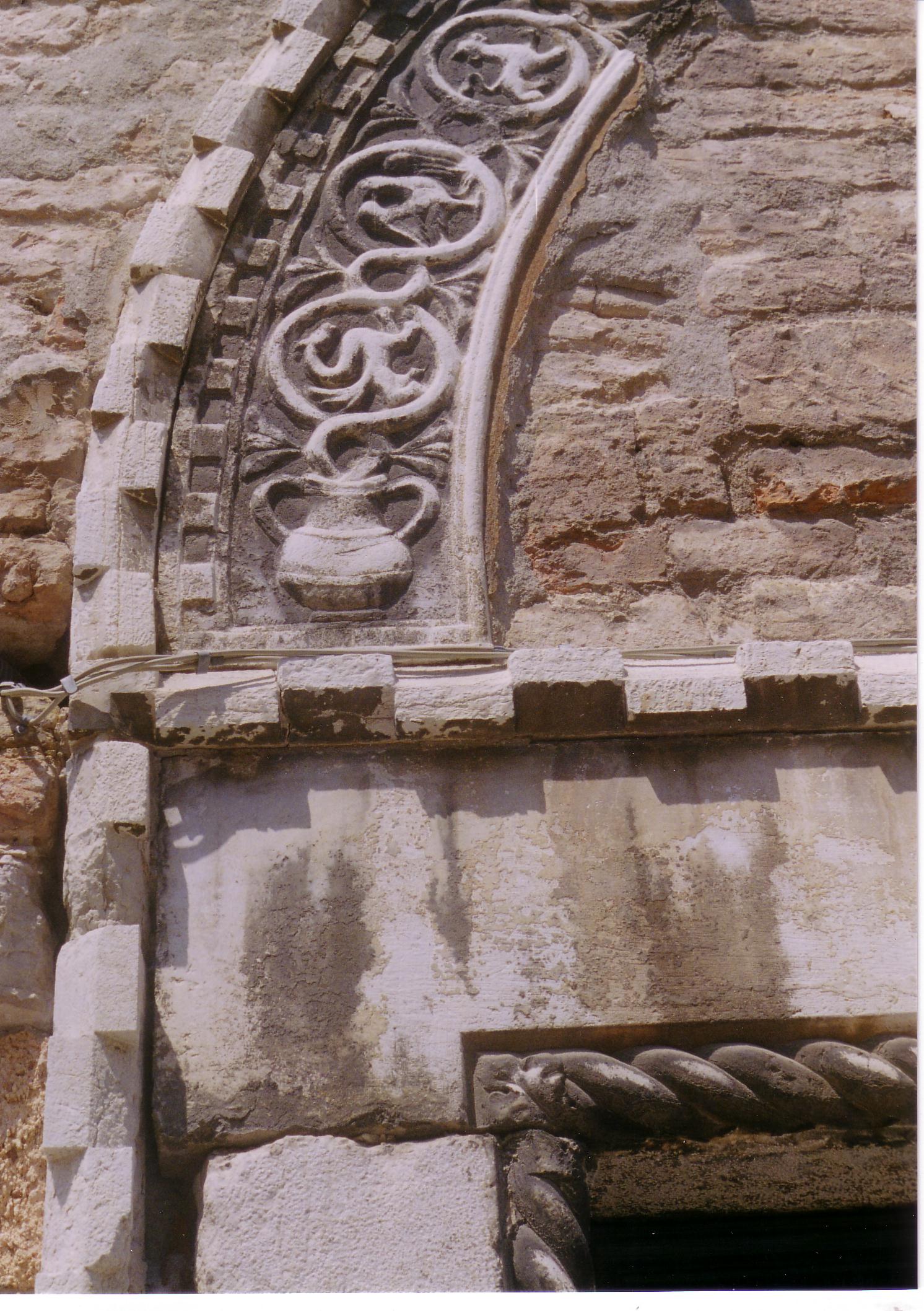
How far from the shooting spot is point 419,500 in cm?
260

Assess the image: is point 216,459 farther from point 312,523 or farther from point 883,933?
point 883,933

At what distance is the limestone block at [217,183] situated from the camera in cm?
286

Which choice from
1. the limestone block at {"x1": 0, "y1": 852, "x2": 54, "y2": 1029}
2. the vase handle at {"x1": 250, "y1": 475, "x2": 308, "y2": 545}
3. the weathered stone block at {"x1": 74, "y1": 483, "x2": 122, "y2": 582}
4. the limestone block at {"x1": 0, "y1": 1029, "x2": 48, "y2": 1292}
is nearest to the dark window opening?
the limestone block at {"x1": 0, "y1": 1029, "x2": 48, "y2": 1292}

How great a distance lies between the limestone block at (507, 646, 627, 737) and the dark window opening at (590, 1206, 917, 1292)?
0.97 meters

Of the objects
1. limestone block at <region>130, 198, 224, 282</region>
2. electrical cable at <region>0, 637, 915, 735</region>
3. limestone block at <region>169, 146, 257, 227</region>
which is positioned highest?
limestone block at <region>169, 146, 257, 227</region>

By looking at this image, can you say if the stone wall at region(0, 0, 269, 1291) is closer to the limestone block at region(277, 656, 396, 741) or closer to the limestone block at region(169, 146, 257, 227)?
the limestone block at region(169, 146, 257, 227)

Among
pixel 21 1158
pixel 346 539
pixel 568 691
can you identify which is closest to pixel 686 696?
pixel 568 691

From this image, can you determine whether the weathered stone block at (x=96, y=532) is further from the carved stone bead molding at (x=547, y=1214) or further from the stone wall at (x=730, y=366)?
the carved stone bead molding at (x=547, y=1214)

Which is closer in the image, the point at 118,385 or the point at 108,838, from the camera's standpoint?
the point at 108,838

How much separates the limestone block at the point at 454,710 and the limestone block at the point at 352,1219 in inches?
28.0

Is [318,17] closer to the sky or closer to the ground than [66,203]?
closer to the sky

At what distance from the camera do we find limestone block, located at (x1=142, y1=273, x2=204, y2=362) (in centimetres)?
269

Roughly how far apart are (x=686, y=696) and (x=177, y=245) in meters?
1.54

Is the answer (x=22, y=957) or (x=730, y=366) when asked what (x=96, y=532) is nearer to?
(x=22, y=957)
